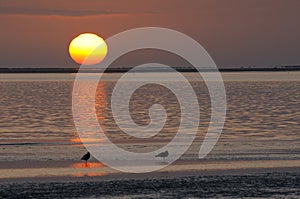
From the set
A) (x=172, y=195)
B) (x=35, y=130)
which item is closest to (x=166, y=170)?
(x=172, y=195)

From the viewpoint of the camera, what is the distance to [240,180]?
21.9m

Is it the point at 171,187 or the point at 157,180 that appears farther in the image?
the point at 157,180

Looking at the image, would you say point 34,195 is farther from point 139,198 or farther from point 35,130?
point 35,130

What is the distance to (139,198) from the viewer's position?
63.1 ft

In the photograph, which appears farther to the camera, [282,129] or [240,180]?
[282,129]

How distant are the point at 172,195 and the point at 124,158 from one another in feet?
24.2

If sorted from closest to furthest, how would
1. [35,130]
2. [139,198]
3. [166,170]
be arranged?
[139,198], [166,170], [35,130]

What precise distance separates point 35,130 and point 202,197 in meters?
20.2

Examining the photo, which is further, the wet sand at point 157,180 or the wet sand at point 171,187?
the wet sand at point 157,180

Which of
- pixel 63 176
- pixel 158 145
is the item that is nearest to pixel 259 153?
pixel 158 145

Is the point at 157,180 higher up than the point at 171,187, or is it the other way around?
the point at 157,180

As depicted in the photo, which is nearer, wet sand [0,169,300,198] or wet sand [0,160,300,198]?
wet sand [0,169,300,198]

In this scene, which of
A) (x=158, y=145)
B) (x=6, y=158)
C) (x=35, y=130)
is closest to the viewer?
(x=6, y=158)

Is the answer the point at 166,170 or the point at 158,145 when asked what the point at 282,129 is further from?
the point at 166,170
